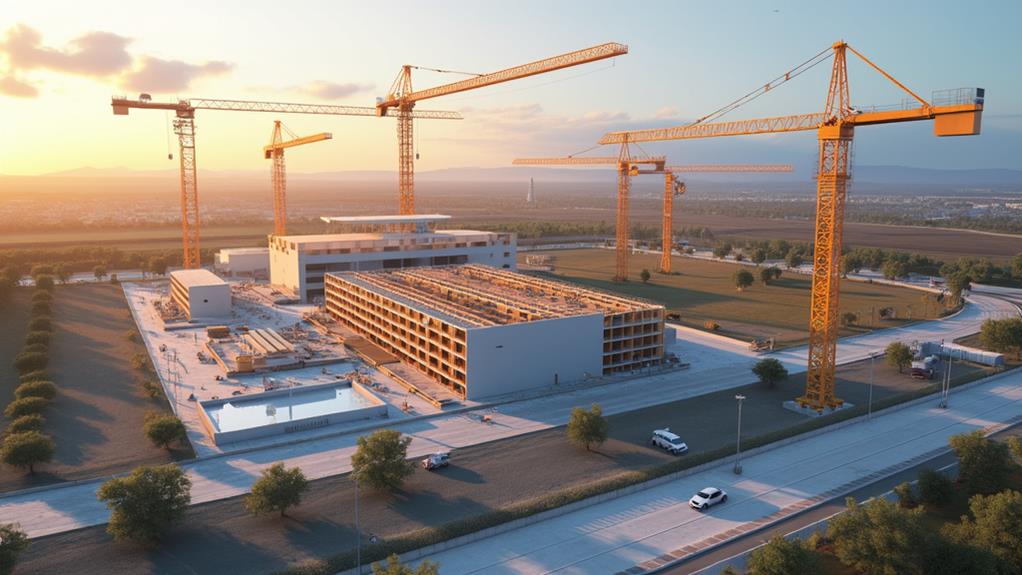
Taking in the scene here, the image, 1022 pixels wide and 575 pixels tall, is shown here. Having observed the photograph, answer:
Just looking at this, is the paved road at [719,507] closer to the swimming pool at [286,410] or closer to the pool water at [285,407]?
the swimming pool at [286,410]

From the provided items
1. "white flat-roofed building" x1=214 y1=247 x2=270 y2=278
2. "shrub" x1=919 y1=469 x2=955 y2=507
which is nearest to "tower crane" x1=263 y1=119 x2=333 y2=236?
"white flat-roofed building" x1=214 y1=247 x2=270 y2=278

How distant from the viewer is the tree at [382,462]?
26.0m

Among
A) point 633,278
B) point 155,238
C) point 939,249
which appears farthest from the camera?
point 155,238

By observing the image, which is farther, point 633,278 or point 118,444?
point 633,278

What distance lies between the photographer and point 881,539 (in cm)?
1973

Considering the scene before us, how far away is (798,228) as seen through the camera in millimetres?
170250

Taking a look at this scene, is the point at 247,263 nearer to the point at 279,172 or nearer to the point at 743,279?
the point at 279,172

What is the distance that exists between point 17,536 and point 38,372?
23297 millimetres

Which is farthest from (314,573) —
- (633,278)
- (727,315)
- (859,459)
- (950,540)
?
(633,278)

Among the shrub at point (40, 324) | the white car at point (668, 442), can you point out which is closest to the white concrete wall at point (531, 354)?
the white car at point (668, 442)

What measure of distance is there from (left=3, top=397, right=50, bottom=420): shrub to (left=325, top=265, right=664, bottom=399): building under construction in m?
20.5

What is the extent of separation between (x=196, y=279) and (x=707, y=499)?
2155 inches

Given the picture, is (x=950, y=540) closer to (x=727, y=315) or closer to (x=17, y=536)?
(x=17, y=536)

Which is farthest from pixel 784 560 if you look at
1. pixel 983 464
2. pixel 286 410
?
pixel 286 410
